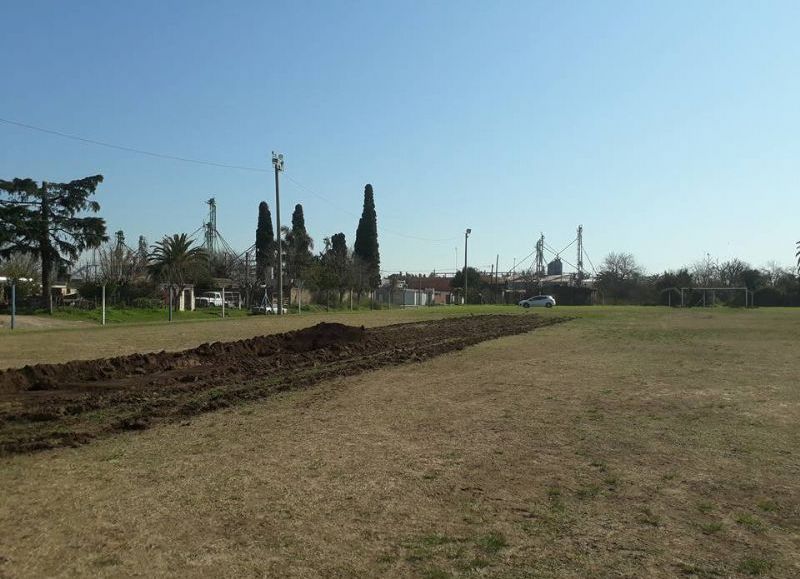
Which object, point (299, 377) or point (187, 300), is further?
point (187, 300)

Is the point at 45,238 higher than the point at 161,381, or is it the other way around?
the point at 45,238

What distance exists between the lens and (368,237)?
92062 millimetres

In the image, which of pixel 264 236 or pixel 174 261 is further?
pixel 264 236

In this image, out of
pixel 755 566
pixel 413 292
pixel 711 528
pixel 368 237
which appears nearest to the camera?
pixel 755 566

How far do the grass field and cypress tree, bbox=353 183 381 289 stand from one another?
78.4m

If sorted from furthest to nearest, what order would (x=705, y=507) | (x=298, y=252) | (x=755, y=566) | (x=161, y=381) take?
1. (x=298, y=252)
2. (x=161, y=381)
3. (x=705, y=507)
4. (x=755, y=566)

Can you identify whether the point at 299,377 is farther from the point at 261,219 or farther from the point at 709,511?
the point at 261,219

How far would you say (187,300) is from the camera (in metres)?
64.9

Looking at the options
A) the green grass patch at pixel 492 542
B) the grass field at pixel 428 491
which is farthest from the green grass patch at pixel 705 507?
the green grass patch at pixel 492 542

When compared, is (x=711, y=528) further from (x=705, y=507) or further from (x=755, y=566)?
(x=755, y=566)

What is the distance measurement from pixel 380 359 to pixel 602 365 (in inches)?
226

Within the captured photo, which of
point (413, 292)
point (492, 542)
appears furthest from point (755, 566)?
point (413, 292)

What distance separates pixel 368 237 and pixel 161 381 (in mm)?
Answer: 78887

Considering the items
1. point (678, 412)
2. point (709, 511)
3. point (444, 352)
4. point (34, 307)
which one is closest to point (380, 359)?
point (444, 352)
